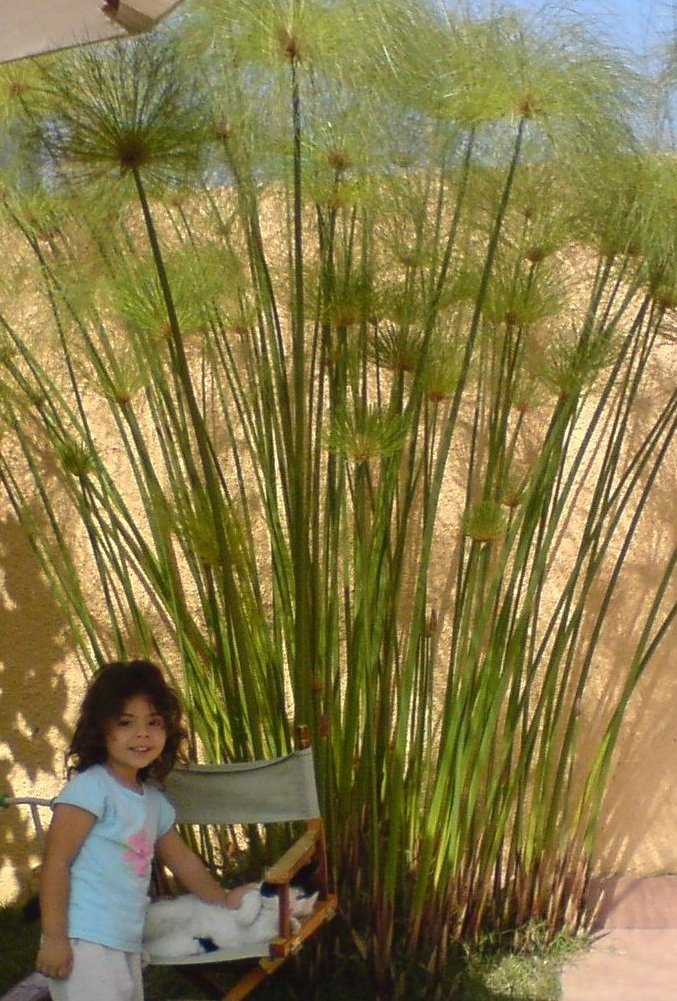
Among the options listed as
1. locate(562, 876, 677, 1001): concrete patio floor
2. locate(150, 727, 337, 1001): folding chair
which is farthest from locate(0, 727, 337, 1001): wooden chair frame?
locate(562, 876, 677, 1001): concrete patio floor

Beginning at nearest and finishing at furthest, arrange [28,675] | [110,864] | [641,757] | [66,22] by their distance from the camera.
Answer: [66,22] < [110,864] < [641,757] < [28,675]

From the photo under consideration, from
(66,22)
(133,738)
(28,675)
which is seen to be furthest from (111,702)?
(28,675)

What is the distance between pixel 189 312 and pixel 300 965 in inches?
53.1

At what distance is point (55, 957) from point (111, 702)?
16.4 inches

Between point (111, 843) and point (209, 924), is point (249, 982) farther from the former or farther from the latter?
point (111, 843)

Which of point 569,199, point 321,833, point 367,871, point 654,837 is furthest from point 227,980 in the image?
point 569,199

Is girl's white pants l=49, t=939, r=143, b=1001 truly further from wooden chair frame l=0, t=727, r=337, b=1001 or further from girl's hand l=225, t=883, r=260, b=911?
girl's hand l=225, t=883, r=260, b=911

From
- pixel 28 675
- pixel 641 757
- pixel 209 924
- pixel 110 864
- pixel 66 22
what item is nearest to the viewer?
pixel 66 22

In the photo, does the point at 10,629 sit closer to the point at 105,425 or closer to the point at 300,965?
the point at 105,425

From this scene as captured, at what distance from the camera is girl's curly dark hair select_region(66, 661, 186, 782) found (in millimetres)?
2023

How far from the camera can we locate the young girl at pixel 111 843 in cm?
189

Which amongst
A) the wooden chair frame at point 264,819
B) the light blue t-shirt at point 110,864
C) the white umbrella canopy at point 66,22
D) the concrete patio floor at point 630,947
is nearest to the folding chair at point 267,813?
the wooden chair frame at point 264,819

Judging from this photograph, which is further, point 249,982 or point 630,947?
point 630,947

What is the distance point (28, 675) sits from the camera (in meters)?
3.35
